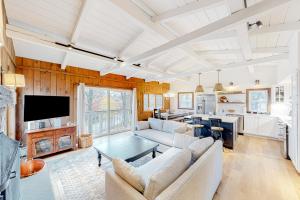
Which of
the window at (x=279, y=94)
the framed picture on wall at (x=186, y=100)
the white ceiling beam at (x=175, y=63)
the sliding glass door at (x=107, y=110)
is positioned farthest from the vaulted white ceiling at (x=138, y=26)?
the framed picture on wall at (x=186, y=100)

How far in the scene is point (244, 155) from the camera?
12.3 feet

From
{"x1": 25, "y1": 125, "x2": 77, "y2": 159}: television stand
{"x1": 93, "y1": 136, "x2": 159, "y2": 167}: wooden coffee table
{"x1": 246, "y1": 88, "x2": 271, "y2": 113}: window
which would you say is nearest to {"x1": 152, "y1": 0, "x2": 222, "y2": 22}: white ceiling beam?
{"x1": 93, "y1": 136, "x2": 159, "y2": 167}: wooden coffee table

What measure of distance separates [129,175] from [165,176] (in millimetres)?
388

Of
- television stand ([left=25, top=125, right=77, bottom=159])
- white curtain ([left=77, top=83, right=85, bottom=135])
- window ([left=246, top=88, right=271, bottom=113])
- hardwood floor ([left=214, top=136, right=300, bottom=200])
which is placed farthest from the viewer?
window ([left=246, top=88, right=271, bottom=113])

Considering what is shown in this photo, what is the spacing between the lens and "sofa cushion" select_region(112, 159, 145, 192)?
4.44 feet

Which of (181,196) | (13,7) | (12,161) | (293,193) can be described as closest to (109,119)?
(13,7)

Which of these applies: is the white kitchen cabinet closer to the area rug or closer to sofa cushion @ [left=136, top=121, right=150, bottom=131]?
sofa cushion @ [left=136, top=121, right=150, bottom=131]

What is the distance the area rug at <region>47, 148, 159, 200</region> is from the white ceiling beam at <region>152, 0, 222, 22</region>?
10.3 feet

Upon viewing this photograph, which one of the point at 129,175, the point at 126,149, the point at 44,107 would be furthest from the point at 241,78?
the point at 44,107

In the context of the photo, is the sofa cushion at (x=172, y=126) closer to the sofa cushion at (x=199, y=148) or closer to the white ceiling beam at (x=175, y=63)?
the sofa cushion at (x=199, y=148)

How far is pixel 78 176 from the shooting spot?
107 inches

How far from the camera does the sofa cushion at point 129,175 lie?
1.35 meters

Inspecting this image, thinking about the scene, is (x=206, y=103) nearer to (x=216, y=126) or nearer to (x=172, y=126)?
(x=216, y=126)

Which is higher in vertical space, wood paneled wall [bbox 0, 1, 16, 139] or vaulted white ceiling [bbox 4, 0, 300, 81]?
vaulted white ceiling [bbox 4, 0, 300, 81]
